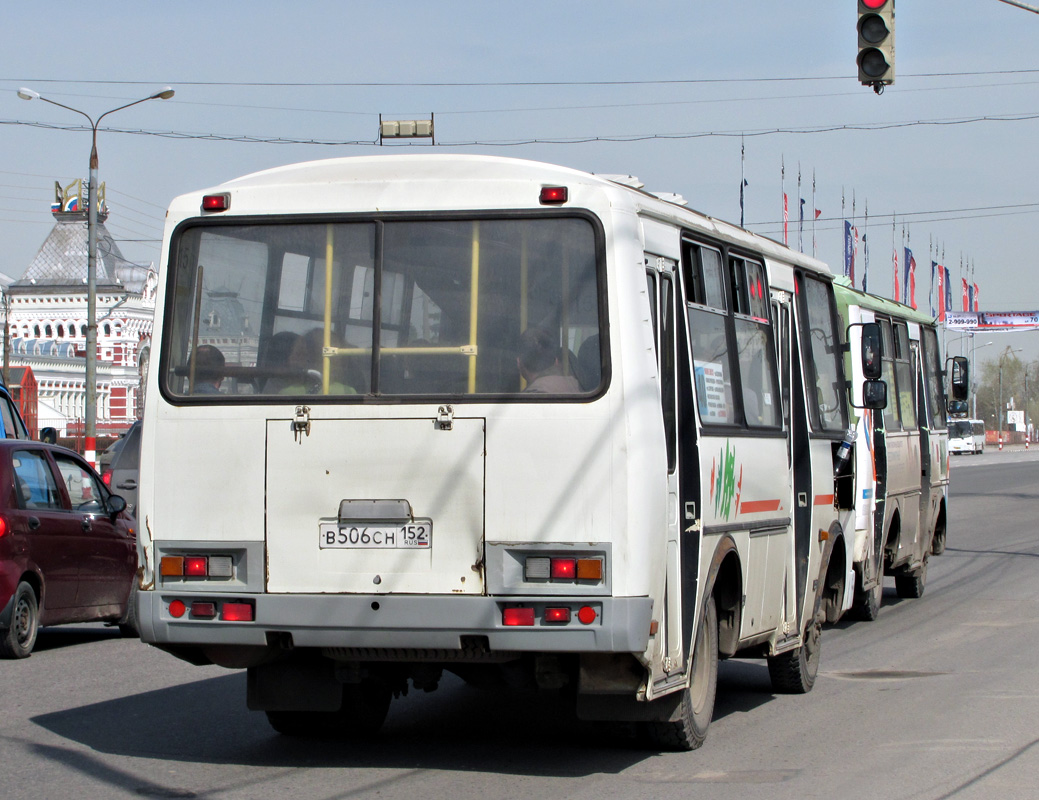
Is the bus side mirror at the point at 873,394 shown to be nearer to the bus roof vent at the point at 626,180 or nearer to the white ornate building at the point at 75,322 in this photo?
the bus roof vent at the point at 626,180

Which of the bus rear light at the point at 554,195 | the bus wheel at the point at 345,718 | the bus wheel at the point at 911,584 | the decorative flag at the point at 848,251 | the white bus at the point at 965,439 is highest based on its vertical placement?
the decorative flag at the point at 848,251

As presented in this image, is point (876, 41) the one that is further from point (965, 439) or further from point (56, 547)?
point (965, 439)

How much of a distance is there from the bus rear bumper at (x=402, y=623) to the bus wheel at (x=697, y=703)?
1.14 m

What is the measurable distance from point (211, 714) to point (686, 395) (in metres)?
3.47

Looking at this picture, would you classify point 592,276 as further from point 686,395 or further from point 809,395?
Result: point 809,395

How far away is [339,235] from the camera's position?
264 inches

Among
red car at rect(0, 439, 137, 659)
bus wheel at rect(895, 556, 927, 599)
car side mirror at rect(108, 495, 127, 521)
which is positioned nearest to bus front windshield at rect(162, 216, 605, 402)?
red car at rect(0, 439, 137, 659)

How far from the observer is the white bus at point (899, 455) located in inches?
484

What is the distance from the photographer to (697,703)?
738 centimetres

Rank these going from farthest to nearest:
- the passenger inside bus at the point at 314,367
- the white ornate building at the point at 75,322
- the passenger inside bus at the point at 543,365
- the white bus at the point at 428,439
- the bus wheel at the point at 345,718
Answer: the white ornate building at the point at 75,322 < the bus wheel at the point at 345,718 < the passenger inside bus at the point at 314,367 < the passenger inside bus at the point at 543,365 < the white bus at the point at 428,439

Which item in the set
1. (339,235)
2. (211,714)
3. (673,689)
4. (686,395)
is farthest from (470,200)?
(211,714)

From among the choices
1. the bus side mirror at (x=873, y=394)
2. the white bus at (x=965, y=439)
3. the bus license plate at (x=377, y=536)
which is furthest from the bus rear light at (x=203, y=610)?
the white bus at (x=965, y=439)

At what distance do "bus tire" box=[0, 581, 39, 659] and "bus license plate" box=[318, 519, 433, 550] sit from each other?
5082 millimetres

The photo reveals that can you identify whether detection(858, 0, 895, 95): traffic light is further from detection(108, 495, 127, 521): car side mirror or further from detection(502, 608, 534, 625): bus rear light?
detection(502, 608, 534, 625): bus rear light
